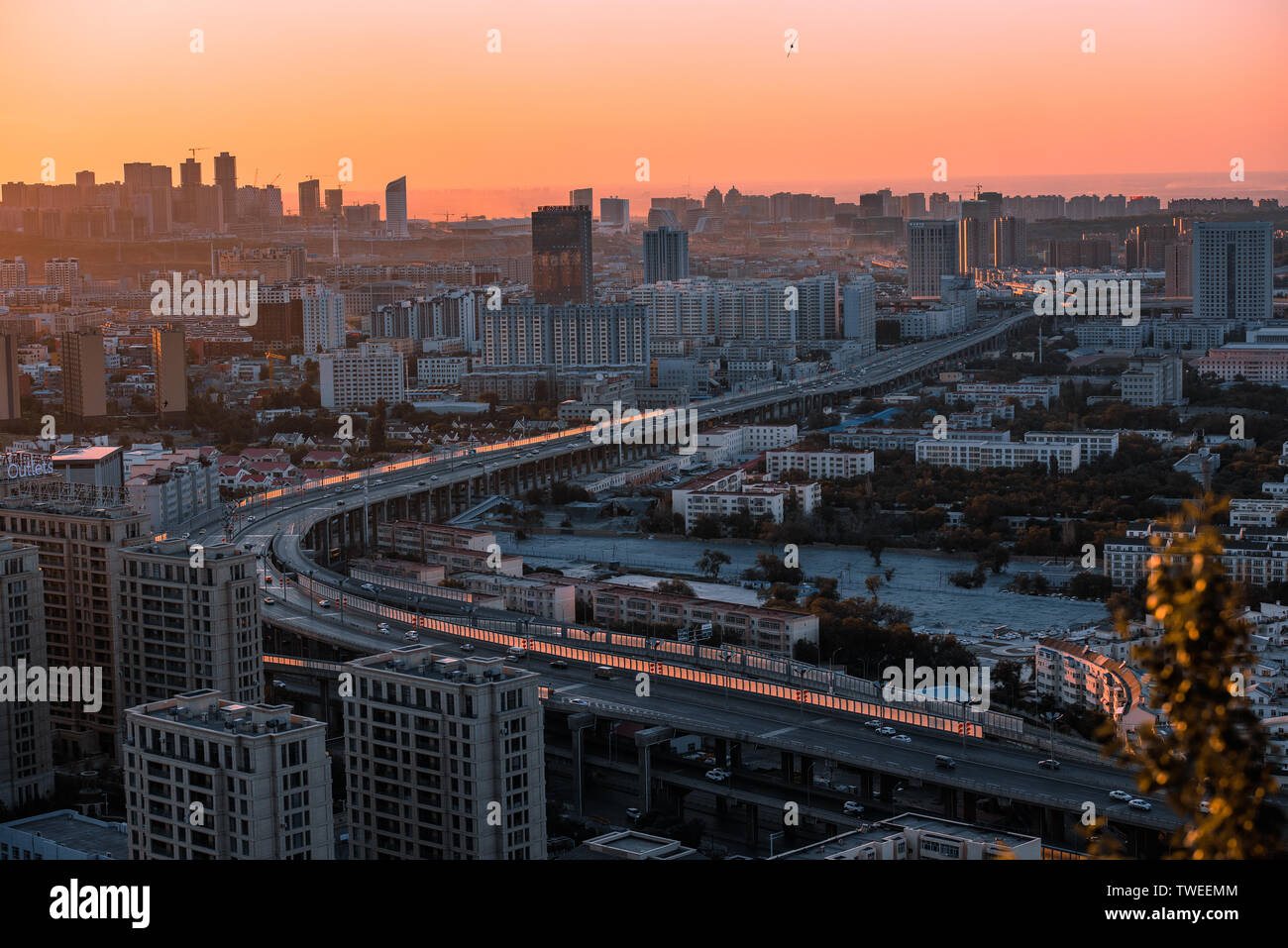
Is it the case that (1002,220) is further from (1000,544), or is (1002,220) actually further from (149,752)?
(149,752)

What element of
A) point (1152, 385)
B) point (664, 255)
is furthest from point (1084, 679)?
point (664, 255)

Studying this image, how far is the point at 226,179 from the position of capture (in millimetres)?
35906

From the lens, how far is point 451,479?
492 inches

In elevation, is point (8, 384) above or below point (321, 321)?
below

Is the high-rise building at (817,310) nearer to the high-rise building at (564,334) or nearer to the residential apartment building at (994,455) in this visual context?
the high-rise building at (564,334)

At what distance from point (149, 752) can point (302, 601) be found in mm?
4199

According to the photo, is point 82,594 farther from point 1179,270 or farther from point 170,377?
point 1179,270

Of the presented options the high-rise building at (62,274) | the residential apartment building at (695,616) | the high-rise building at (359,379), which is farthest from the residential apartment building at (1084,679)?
the high-rise building at (62,274)

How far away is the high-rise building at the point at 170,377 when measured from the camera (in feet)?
52.5

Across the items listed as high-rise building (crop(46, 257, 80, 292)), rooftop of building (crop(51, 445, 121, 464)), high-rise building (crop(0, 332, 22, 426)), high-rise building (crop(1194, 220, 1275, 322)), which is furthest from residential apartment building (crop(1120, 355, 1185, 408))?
high-rise building (crop(46, 257, 80, 292))

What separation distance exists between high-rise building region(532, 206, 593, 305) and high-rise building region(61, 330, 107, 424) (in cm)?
1084

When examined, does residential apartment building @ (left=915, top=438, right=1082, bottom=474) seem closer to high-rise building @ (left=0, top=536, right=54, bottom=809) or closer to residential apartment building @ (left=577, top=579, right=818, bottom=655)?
residential apartment building @ (left=577, top=579, right=818, bottom=655)

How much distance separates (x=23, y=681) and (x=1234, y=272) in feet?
72.9

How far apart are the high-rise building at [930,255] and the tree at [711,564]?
23.1 metres
